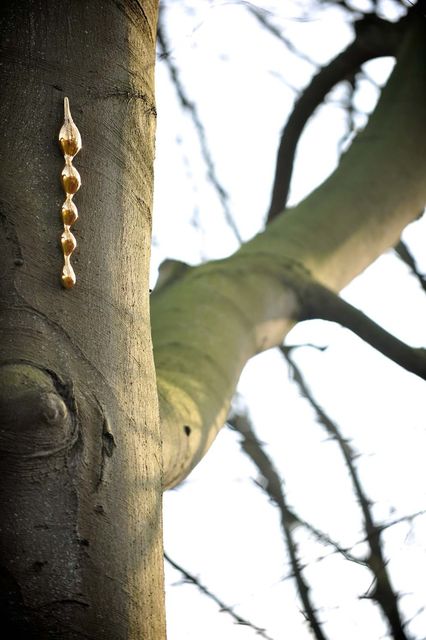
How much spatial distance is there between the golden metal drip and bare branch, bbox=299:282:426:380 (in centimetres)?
97

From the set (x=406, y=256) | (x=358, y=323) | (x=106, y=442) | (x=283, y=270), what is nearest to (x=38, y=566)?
(x=106, y=442)

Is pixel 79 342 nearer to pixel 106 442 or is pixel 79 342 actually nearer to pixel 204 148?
pixel 106 442

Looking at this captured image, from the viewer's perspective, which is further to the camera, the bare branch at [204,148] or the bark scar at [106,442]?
the bare branch at [204,148]

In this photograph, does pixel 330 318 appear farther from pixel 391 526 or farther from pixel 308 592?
pixel 308 592

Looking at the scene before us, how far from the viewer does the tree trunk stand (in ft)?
2.62

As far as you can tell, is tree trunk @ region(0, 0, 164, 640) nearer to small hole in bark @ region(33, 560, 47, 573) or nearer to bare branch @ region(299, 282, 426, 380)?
small hole in bark @ region(33, 560, 47, 573)

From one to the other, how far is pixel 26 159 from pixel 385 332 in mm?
1017

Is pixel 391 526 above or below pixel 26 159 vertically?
above

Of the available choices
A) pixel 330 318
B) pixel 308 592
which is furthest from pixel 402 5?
pixel 308 592

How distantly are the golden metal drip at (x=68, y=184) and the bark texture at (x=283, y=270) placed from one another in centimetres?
50

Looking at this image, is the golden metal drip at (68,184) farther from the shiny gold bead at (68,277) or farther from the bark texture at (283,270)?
the bark texture at (283,270)

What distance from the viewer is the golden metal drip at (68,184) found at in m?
0.90

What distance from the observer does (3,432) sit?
0.81 meters

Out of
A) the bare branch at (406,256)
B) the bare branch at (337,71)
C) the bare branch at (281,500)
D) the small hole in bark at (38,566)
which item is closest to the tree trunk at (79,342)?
the small hole in bark at (38,566)
